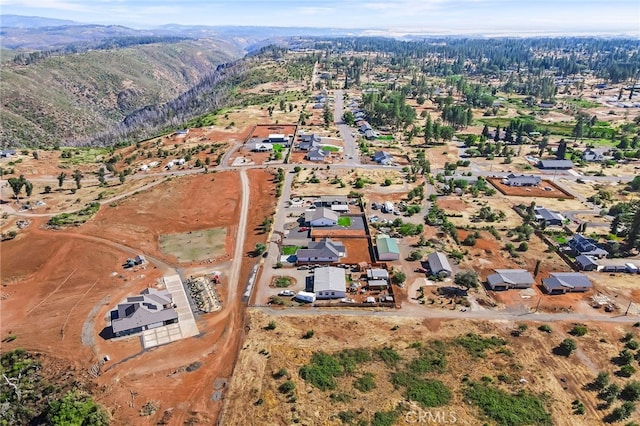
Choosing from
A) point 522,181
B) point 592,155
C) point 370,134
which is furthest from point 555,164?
point 370,134

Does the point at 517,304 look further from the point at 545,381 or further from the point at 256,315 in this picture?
the point at 256,315

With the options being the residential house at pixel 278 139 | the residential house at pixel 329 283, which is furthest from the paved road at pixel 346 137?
the residential house at pixel 329 283

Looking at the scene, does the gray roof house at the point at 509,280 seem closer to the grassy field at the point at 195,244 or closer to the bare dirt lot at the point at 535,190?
the bare dirt lot at the point at 535,190

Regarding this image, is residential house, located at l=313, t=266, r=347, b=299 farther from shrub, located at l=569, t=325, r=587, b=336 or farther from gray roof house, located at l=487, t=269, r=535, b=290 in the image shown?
shrub, located at l=569, t=325, r=587, b=336

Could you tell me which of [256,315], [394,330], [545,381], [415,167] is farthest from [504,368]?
[415,167]

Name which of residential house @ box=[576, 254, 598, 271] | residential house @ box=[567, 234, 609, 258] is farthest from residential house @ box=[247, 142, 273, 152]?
residential house @ box=[576, 254, 598, 271]

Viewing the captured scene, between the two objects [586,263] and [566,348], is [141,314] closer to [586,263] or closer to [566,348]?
[566,348]
